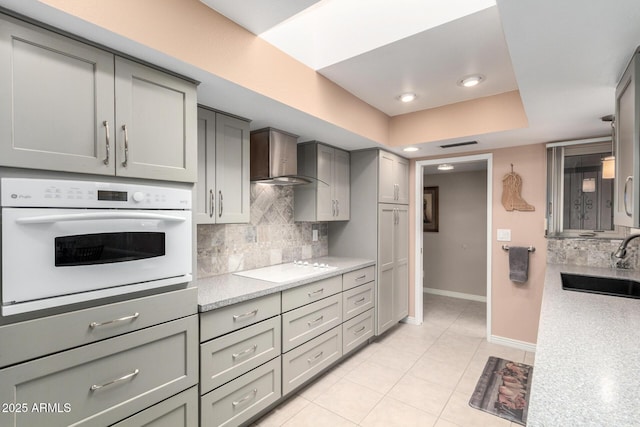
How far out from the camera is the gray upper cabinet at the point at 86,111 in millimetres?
1112

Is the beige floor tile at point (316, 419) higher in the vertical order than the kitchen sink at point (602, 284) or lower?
lower

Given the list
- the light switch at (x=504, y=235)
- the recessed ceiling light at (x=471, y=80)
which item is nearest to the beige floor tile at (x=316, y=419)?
the light switch at (x=504, y=235)

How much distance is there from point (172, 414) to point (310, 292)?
1189 millimetres

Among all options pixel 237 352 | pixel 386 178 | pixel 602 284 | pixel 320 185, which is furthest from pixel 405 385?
pixel 386 178

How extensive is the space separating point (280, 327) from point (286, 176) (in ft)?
3.82

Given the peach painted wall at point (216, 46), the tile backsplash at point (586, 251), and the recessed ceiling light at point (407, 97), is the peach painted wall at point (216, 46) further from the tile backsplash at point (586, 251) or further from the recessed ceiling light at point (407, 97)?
the tile backsplash at point (586, 251)

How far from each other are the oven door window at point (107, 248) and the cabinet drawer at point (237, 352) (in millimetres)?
630

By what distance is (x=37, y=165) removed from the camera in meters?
1.15

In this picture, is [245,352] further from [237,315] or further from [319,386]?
[319,386]

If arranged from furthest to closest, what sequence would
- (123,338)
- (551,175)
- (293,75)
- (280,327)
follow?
(551,175)
(280,327)
(293,75)
(123,338)

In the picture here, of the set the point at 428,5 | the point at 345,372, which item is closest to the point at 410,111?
the point at 428,5

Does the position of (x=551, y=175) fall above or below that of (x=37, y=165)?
above

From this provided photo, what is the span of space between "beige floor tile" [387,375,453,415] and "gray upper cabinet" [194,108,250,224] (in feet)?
6.00

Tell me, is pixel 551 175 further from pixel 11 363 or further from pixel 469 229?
pixel 11 363
